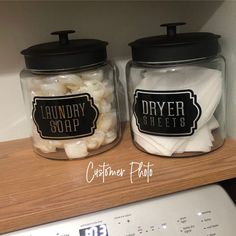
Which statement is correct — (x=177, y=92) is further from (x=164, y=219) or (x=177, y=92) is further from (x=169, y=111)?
(x=164, y=219)

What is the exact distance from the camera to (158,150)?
0.67 meters

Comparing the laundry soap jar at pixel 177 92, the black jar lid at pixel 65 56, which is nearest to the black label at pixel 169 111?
the laundry soap jar at pixel 177 92

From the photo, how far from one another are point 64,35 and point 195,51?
0.77 feet

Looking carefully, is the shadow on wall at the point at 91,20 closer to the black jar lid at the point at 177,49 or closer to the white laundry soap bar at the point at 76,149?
the black jar lid at the point at 177,49

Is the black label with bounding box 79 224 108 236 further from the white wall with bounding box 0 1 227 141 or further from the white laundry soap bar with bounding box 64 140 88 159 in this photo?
the white wall with bounding box 0 1 227 141

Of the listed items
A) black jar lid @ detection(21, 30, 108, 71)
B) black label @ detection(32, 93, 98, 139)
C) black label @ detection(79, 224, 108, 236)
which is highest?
black jar lid @ detection(21, 30, 108, 71)

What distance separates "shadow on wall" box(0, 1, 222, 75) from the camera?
0.76 metres

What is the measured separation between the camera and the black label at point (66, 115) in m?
0.64

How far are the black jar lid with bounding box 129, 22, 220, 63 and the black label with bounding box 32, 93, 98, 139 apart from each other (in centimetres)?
12

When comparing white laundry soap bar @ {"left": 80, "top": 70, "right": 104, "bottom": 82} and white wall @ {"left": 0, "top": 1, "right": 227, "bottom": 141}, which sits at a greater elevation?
white wall @ {"left": 0, "top": 1, "right": 227, "bottom": 141}

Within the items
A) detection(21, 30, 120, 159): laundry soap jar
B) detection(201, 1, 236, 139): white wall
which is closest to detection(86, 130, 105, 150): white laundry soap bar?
detection(21, 30, 120, 159): laundry soap jar

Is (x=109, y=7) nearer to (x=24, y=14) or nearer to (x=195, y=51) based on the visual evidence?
(x=24, y=14)

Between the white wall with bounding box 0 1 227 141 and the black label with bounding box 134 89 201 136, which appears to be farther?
the white wall with bounding box 0 1 227 141

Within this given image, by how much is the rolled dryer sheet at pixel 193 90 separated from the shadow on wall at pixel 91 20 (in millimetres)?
158
